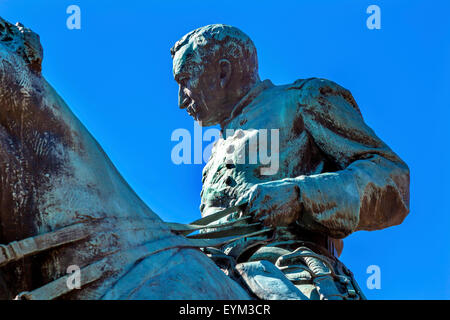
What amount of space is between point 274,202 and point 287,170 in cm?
81

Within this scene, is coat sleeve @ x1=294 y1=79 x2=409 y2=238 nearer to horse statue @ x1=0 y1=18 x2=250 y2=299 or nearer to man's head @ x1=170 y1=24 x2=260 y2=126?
man's head @ x1=170 y1=24 x2=260 y2=126

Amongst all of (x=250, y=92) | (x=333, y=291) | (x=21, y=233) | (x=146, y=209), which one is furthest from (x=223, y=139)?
(x=21, y=233)

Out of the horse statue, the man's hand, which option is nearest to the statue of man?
the man's hand

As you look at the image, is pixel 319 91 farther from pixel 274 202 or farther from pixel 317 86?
pixel 274 202

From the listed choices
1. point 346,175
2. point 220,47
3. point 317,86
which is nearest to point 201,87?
point 220,47

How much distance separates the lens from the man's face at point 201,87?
8031 millimetres

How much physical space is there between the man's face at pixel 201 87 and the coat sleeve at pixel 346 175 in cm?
73

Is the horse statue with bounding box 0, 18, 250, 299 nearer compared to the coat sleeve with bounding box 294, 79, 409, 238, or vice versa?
the horse statue with bounding box 0, 18, 250, 299

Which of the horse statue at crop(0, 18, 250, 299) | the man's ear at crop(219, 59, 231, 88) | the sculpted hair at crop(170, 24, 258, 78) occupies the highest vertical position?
the sculpted hair at crop(170, 24, 258, 78)

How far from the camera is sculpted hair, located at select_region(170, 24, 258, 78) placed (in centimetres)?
806

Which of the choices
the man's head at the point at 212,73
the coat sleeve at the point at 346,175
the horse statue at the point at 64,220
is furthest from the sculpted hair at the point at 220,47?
the horse statue at the point at 64,220

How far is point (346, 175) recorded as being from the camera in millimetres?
6914

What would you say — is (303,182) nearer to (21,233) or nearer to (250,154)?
(250,154)

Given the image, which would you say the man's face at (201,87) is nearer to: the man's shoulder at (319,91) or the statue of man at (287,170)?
the statue of man at (287,170)
